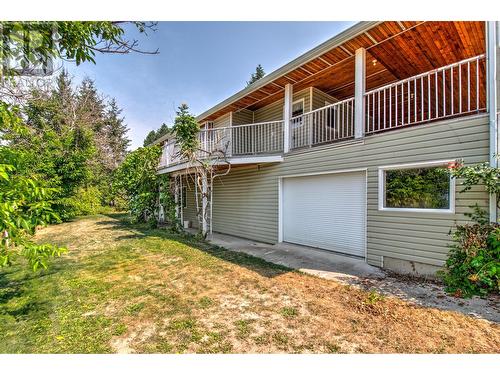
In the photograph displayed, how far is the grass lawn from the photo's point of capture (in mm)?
2604

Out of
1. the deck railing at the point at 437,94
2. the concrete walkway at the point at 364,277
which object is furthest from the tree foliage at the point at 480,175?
the concrete walkway at the point at 364,277

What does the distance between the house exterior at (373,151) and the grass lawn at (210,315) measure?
187 centimetres

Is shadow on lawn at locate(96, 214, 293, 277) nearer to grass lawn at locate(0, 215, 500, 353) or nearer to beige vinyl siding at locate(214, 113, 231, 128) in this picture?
grass lawn at locate(0, 215, 500, 353)

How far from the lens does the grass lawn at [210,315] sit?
8.54 feet

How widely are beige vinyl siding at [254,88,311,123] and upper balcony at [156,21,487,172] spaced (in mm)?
39

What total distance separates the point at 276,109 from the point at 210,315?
27.6 ft

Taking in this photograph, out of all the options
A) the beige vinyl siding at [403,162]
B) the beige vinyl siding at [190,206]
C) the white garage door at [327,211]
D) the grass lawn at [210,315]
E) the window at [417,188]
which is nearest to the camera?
the grass lawn at [210,315]

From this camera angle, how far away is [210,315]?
3277 mm

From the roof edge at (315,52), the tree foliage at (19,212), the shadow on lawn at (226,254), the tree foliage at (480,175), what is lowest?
the shadow on lawn at (226,254)

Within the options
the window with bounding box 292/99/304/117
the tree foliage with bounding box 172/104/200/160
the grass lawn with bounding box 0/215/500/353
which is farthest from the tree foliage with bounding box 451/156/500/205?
the tree foliage with bounding box 172/104/200/160

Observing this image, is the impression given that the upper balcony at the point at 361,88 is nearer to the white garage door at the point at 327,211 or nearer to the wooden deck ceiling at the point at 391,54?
the wooden deck ceiling at the point at 391,54

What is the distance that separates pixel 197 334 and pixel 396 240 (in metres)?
4.29

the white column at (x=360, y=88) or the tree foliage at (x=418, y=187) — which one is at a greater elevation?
the white column at (x=360, y=88)
